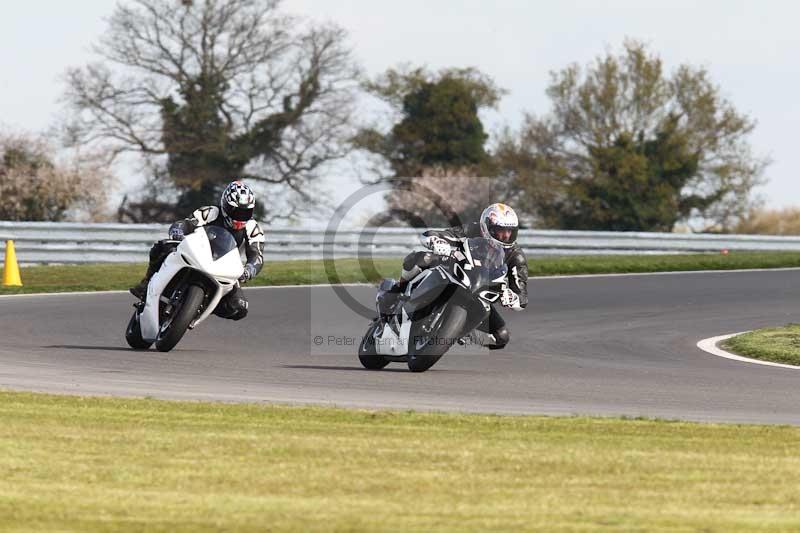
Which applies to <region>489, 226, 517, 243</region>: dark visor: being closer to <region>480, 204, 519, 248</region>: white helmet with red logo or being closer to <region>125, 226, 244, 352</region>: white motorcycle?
<region>480, 204, 519, 248</region>: white helmet with red logo

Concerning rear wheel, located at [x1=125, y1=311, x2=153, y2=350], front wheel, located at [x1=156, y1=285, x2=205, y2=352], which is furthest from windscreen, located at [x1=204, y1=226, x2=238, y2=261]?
rear wheel, located at [x1=125, y1=311, x2=153, y2=350]

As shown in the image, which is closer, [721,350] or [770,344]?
[770,344]

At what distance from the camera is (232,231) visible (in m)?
15.2

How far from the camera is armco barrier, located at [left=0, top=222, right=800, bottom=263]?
30.4 metres

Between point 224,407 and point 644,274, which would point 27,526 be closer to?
point 224,407

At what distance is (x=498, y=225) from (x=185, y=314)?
10.6 ft

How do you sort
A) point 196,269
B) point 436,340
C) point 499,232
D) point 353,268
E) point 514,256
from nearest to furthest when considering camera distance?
point 436,340
point 499,232
point 514,256
point 196,269
point 353,268

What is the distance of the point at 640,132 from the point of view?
215 ft

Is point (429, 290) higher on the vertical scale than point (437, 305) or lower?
higher

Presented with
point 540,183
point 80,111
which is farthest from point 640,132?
point 80,111

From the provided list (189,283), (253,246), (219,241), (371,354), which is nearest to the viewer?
(371,354)

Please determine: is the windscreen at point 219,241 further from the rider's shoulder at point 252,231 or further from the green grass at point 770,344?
the green grass at point 770,344

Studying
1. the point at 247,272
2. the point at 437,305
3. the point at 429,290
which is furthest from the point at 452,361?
the point at 247,272

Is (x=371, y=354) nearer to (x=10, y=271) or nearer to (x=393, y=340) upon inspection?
(x=393, y=340)
